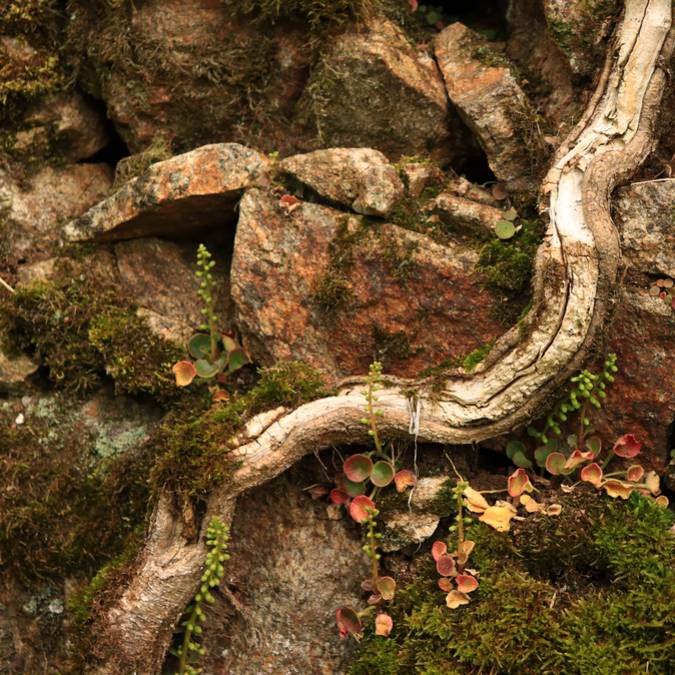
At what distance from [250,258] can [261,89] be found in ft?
4.22

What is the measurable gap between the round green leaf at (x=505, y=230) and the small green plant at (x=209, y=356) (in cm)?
172

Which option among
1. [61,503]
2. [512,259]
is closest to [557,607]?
[512,259]

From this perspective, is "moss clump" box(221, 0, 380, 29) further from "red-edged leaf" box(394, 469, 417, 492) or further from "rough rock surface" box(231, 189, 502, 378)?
"red-edged leaf" box(394, 469, 417, 492)

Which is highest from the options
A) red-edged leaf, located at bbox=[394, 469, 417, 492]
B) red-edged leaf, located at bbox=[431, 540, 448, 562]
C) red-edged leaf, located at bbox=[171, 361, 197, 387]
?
red-edged leaf, located at bbox=[171, 361, 197, 387]

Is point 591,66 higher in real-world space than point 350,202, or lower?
higher

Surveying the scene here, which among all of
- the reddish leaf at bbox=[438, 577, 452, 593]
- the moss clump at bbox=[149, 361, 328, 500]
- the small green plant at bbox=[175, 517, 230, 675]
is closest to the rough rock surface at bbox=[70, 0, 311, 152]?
the moss clump at bbox=[149, 361, 328, 500]

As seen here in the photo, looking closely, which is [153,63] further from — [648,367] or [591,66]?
[648,367]

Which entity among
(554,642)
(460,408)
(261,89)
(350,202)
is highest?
(261,89)

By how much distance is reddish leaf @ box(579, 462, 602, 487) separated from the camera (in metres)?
4.15

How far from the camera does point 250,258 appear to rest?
4750 millimetres

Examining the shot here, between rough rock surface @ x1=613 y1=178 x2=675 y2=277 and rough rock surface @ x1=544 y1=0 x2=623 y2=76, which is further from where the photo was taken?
rough rock surface @ x1=544 y1=0 x2=623 y2=76

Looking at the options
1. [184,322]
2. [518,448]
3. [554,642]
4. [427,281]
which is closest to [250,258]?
[184,322]

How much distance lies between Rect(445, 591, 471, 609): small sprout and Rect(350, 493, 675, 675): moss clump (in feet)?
0.14

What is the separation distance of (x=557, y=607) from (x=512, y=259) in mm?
1951
